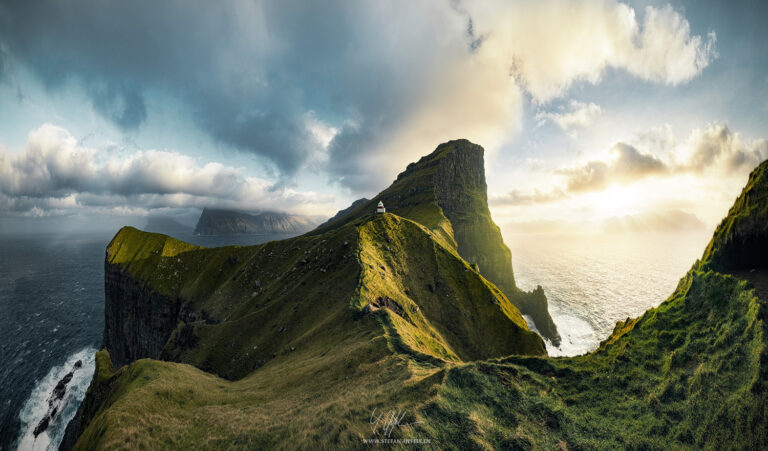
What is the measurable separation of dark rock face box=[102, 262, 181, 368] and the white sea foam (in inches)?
359

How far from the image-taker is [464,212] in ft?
501

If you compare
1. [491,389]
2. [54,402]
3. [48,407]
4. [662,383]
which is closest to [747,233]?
[662,383]

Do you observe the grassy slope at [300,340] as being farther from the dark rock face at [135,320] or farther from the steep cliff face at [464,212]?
the steep cliff face at [464,212]

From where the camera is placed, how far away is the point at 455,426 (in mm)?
13594

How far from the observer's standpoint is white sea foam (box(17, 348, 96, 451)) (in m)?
54.4

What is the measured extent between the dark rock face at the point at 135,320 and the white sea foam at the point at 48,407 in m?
9.11

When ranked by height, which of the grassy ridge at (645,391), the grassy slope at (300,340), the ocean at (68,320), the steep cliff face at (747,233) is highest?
the steep cliff face at (747,233)

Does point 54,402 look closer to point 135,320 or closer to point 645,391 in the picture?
point 135,320

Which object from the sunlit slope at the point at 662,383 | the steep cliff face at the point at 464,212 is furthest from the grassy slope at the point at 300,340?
the steep cliff face at the point at 464,212

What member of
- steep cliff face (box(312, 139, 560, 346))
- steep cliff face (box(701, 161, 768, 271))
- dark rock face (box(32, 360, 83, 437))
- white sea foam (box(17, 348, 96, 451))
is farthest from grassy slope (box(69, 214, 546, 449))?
steep cliff face (box(312, 139, 560, 346))

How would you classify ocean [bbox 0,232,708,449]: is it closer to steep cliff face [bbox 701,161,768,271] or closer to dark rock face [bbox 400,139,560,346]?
dark rock face [bbox 400,139,560,346]

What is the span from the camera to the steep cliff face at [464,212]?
113 metres

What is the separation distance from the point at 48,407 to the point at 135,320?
1059 inches

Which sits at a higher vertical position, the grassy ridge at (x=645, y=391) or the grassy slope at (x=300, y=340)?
the grassy ridge at (x=645, y=391)
